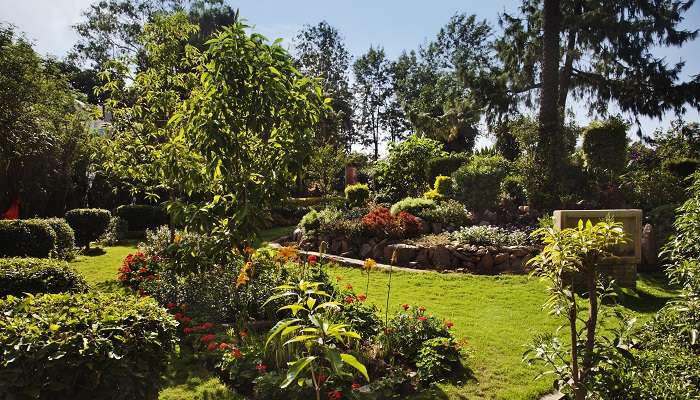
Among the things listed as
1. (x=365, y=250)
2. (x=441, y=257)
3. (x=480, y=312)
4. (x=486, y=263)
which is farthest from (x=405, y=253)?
(x=480, y=312)

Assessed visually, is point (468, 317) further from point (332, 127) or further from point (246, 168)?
point (332, 127)

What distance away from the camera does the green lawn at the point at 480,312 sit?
156 inches

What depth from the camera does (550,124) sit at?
13.6m

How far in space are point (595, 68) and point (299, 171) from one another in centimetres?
1757

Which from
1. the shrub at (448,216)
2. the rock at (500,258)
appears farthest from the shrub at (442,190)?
the rock at (500,258)

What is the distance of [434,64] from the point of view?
128 feet

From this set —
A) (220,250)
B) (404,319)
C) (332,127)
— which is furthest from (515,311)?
(332,127)

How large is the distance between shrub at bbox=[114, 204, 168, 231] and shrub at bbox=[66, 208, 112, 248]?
9.47 feet

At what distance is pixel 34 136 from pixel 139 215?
3792mm

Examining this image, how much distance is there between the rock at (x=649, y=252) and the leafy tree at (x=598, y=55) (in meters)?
5.83

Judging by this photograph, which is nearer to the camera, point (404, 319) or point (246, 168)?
point (404, 319)

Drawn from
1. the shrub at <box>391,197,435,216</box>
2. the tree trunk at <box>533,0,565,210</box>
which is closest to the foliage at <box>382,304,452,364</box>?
the shrub at <box>391,197,435,216</box>

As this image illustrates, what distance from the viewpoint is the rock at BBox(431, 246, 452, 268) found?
927 centimetres

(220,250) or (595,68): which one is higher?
(595,68)
